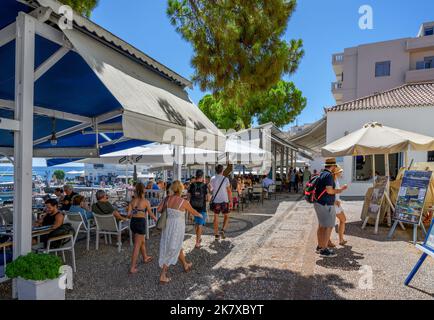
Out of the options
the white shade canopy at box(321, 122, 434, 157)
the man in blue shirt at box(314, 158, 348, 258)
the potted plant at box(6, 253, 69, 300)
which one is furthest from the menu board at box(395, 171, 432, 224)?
the potted plant at box(6, 253, 69, 300)

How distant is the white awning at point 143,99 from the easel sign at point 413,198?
4414mm

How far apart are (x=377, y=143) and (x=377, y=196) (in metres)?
1.34

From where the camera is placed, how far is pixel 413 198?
21.9 feet

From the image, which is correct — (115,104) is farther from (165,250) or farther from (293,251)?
(293,251)

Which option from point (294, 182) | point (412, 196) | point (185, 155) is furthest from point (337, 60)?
point (412, 196)

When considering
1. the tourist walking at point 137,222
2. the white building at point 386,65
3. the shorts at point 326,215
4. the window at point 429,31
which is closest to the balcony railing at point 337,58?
the white building at point 386,65

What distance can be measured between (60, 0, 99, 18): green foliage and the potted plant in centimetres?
672

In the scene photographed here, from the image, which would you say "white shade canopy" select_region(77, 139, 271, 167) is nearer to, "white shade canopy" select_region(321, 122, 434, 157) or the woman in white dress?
"white shade canopy" select_region(321, 122, 434, 157)

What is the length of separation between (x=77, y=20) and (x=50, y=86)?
1679 mm

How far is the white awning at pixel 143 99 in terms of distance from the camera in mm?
3807

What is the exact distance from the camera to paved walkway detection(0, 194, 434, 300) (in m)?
4.06

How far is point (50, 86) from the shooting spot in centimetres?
509
